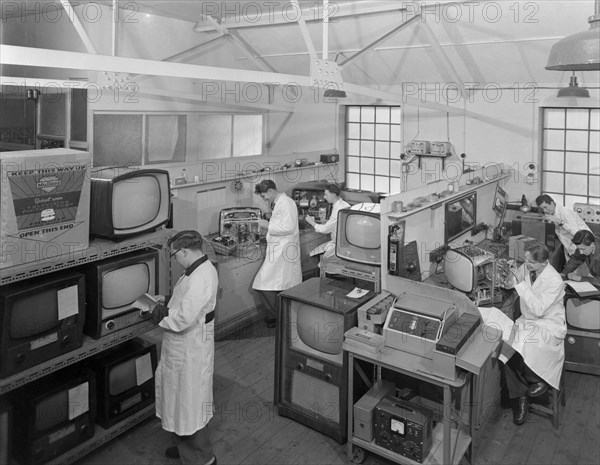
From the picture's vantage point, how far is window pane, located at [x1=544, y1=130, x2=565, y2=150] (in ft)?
21.8

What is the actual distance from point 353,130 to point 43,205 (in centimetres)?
616

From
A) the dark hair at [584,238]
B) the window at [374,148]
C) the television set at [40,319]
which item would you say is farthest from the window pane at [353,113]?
the television set at [40,319]

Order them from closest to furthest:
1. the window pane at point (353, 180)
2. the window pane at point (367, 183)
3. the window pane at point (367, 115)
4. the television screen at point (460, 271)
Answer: the television screen at point (460, 271) < the window pane at point (367, 115) < the window pane at point (367, 183) < the window pane at point (353, 180)

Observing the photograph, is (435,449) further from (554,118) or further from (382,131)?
(382,131)

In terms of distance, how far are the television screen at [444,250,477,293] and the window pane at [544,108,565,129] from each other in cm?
330

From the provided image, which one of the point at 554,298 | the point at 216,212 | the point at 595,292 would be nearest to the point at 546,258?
the point at 554,298

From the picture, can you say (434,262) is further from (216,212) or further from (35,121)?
(35,121)

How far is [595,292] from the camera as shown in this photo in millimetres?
4383

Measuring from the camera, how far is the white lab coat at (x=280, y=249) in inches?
211

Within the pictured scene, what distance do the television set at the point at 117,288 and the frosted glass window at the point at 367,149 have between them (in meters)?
5.26

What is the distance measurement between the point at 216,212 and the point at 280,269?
1007 mm

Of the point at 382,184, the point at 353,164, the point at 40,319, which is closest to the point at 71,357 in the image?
the point at 40,319

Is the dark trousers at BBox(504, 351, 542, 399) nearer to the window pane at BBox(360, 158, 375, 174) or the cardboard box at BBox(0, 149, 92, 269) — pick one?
the cardboard box at BBox(0, 149, 92, 269)

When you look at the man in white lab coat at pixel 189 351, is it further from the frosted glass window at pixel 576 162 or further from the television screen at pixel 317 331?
the frosted glass window at pixel 576 162
